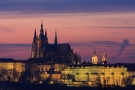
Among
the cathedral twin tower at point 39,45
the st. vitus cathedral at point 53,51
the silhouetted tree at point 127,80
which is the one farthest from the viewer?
the cathedral twin tower at point 39,45

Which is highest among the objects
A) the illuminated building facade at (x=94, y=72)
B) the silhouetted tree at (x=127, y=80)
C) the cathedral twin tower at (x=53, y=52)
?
the cathedral twin tower at (x=53, y=52)

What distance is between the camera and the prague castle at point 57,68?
134 m

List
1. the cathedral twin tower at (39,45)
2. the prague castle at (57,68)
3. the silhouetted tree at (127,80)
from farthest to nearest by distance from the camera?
the cathedral twin tower at (39,45) < the prague castle at (57,68) < the silhouetted tree at (127,80)

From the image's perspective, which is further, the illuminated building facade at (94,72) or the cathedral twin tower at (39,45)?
the cathedral twin tower at (39,45)

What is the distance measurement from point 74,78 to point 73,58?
15133 mm

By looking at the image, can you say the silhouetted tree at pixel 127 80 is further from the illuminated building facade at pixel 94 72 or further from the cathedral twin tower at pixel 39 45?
the cathedral twin tower at pixel 39 45

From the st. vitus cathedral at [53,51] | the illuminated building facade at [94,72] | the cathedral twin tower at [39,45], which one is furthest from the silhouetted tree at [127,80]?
the cathedral twin tower at [39,45]

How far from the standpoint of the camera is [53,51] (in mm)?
151875

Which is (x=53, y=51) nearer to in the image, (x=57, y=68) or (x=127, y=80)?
(x=57, y=68)

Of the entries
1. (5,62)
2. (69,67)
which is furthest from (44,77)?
(5,62)

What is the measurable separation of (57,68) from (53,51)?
19.5 ft

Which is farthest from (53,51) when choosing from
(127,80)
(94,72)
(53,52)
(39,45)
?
(127,80)

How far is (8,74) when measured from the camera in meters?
142

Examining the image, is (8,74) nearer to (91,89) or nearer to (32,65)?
(32,65)
